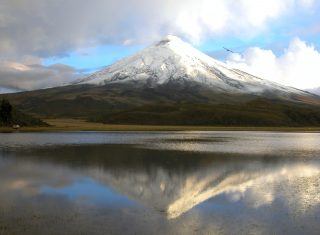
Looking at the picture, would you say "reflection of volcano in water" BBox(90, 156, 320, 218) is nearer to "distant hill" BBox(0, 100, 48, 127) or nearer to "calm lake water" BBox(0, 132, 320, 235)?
"calm lake water" BBox(0, 132, 320, 235)

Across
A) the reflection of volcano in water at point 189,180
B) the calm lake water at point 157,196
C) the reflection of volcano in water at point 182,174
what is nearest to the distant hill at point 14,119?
the reflection of volcano in water at point 182,174

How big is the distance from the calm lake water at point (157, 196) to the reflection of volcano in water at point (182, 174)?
0.07 metres

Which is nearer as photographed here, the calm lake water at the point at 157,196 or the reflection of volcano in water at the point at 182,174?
the calm lake water at the point at 157,196

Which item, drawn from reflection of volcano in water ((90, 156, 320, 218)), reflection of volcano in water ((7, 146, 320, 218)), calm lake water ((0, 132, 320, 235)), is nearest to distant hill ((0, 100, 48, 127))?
A: reflection of volcano in water ((7, 146, 320, 218))

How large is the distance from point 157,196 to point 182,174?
9973mm

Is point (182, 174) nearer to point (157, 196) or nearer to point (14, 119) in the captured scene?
point (157, 196)

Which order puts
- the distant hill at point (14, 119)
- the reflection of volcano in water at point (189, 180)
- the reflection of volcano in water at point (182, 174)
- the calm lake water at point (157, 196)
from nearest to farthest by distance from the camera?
the calm lake water at point (157, 196), the reflection of volcano in water at point (189, 180), the reflection of volcano in water at point (182, 174), the distant hill at point (14, 119)

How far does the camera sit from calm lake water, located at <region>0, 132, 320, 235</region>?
20.1m

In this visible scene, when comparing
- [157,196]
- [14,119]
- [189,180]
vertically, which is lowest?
[157,196]

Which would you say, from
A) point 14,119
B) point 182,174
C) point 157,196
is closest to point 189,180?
point 182,174

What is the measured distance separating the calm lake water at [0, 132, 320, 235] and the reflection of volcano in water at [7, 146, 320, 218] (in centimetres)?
7

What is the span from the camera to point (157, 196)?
27.5 m

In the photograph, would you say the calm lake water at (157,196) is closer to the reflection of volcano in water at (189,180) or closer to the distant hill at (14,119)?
the reflection of volcano in water at (189,180)

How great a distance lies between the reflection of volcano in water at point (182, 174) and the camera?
27594 millimetres
